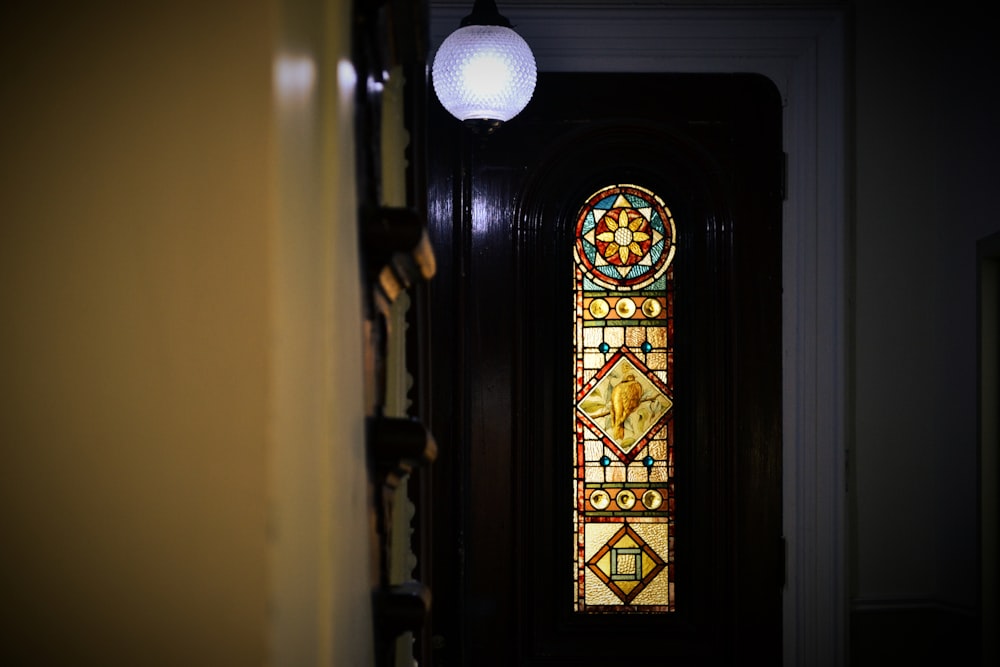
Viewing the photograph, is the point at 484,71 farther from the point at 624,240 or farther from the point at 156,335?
the point at 156,335

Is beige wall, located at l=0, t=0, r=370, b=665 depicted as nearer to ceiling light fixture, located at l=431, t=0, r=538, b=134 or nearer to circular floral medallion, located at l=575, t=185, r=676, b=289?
ceiling light fixture, located at l=431, t=0, r=538, b=134

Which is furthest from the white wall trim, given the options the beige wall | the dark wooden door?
the beige wall

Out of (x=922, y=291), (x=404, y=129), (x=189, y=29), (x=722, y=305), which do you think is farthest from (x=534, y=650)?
(x=189, y=29)

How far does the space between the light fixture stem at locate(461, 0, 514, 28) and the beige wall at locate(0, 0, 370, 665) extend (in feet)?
6.08

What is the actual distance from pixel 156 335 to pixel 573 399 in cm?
211

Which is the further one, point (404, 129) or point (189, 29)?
point (404, 129)

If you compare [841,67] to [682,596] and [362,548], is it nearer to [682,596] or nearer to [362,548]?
[682,596]

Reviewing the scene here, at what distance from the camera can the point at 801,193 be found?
2656 millimetres

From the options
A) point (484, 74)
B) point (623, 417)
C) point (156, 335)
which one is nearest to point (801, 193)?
point (623, 417)

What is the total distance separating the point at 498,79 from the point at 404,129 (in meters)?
1.37

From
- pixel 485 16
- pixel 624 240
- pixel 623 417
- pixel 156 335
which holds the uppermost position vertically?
pixel 485 16

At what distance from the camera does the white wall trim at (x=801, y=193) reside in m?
2.63

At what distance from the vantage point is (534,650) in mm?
2643

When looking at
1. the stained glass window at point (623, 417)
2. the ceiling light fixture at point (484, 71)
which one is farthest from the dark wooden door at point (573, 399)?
the ceiling light fixture at point (484, 71)
